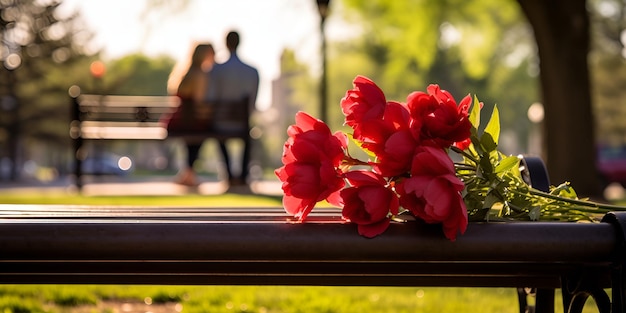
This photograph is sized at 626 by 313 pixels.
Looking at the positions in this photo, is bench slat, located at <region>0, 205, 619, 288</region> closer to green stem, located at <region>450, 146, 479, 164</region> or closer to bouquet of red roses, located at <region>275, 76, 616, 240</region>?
bouquet of red roses, located at <region>275, 76, 616, 240</region>

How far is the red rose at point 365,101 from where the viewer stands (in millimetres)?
1823

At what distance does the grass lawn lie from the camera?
4.46 meters

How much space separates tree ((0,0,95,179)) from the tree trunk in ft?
109

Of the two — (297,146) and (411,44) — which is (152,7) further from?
(297,146)

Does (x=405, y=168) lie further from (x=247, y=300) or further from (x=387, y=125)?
(x=247, y=300)

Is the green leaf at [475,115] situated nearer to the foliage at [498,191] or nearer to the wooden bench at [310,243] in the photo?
the foliage at [498,191]

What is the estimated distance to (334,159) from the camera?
1.84 metres

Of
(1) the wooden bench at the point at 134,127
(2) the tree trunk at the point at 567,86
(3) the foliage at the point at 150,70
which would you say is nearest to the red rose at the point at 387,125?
(2) the tree trunk at the point at 567,86

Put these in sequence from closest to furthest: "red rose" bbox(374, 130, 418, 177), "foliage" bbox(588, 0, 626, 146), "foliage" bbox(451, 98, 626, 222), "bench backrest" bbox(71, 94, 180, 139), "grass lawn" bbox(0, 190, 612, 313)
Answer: "red rose" bbox(374, 130, 418, 177) → "foliage" bbox(451, 98, 626, 222) → "grass lawn" bbox(0, 190, 612, 313) → "bench backrest" bbox(71, 94, 180, 139) → "foliage" bbox(588, 0, 626, 146)

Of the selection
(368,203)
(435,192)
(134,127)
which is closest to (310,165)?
(368,203)

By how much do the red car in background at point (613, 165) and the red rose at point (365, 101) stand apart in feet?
93.0

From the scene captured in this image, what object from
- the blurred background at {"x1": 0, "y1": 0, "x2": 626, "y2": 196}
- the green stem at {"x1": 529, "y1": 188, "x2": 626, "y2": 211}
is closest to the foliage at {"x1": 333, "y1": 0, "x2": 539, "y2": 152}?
the blurred background at {"x1": 0, "y1": 0, "x2": 626, "y2": 196}

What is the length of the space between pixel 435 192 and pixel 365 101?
0.29 meters

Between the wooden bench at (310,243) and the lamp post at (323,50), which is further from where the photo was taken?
the lamp post at (323,50)
